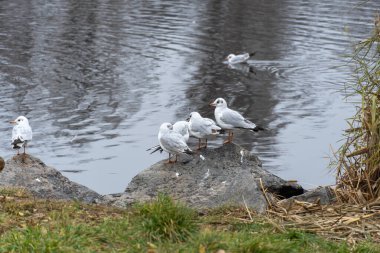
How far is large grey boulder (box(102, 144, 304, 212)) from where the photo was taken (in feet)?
30.2

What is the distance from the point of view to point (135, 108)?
18.9 m

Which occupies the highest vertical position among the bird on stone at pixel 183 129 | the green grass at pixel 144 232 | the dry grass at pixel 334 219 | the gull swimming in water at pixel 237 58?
the green grass at pixel 144 232

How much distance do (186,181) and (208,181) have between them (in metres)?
0.34

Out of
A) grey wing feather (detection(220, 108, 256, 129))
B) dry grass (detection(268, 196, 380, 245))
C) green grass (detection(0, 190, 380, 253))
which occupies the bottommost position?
grey wing feather (detection(220, 108, 256, 129))

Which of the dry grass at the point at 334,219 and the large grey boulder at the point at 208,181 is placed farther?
the large grey boulder at the point at 208,181

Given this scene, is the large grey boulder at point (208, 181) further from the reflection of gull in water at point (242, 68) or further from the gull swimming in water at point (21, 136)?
the reflection of gull in water at point (242, 68)

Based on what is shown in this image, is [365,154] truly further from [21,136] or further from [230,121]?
[21,136]

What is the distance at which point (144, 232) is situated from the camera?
5.58 meters

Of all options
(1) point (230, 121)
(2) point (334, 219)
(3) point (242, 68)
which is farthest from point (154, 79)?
(2) point (334, 219)

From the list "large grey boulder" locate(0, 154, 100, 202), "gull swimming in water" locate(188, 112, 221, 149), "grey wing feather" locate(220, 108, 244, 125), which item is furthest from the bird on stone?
"large grey boulder" locate(0, 154, 100, 202)

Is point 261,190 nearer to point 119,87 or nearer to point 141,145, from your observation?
point 141,145

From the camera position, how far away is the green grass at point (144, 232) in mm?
5148

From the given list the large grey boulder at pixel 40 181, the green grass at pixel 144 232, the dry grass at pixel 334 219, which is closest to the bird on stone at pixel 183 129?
the large grey boulder at pixel 40 181

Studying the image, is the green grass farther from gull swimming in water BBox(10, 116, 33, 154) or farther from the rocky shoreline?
gull swimming in water BBox(10, 116, 33, 154)
